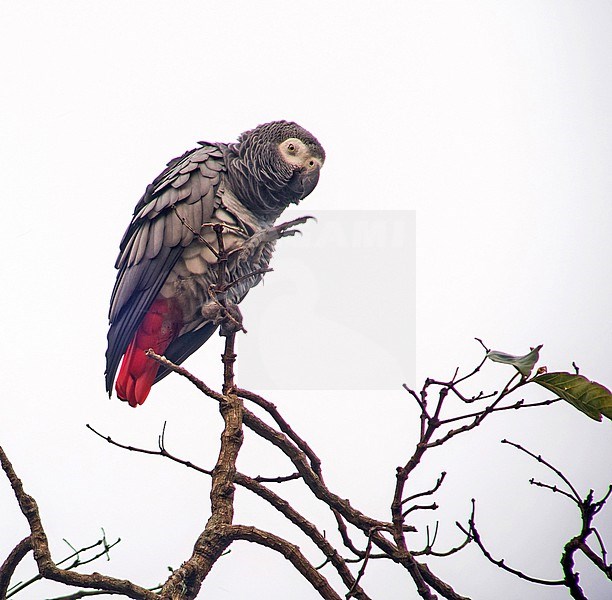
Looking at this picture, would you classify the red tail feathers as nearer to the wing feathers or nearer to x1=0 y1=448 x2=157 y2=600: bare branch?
the wing feathers

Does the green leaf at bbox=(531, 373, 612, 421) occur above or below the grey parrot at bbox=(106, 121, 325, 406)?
below

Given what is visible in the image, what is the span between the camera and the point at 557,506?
1879 millimetres

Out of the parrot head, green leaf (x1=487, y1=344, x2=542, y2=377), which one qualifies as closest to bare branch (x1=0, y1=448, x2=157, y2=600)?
green leaf (x1=487, y1=344, x2=542, y2=377)

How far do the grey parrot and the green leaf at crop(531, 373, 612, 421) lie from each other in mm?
714

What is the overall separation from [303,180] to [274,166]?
84 mm

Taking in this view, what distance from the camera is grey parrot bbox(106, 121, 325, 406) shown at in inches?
54.6

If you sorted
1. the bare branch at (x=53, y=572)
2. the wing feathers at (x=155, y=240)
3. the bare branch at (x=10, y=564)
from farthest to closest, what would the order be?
the wing feathers at (x=155, y=240) < the bare branch at (x=10, y=564) < the bare branch at (x=53, y=572)

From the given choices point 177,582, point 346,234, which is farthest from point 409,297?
point 177,582

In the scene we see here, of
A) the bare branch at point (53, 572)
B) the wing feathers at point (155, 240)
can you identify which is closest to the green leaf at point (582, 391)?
the bare branch at point (53, 572)

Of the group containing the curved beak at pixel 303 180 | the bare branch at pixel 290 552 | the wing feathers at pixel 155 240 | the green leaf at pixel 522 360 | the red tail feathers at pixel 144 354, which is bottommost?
the bare branch at pixel 290 552

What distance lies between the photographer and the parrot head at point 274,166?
1.44 metres

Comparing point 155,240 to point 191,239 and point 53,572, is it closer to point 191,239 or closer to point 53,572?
point 191,239

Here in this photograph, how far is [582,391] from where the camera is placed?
2.45ft

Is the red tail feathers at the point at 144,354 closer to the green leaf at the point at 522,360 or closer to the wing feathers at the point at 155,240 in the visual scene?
the wing feathers at the point at 155,240
